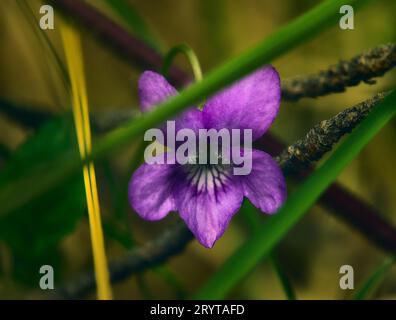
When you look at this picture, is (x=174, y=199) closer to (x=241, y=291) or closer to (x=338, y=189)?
(x=338, y=189)

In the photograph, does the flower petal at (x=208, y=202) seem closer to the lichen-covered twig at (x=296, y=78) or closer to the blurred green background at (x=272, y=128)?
the lichen-covered twig at (x=296, y=78)

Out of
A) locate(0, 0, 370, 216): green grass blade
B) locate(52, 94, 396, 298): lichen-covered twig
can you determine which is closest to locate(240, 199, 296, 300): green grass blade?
locate(52, 94, 396, 298): lichen-covered twig

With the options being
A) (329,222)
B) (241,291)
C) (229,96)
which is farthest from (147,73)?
(329,222)

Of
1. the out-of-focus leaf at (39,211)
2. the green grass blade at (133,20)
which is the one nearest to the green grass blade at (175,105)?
the out-of-focus leaf at (39,211)

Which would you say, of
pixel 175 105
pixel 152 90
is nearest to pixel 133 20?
pixel 152 90

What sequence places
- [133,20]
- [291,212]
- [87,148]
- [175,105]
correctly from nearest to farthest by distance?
[175,105] < [291,212] < [87,148] < [133,20]

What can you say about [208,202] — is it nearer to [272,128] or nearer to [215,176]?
[215,176]

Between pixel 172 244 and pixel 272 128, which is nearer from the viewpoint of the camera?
pixel 172 244
